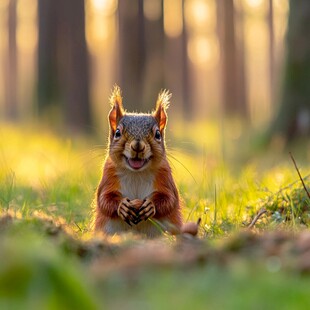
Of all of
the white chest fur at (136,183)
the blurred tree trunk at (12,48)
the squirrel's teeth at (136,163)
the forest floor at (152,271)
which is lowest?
the blurred tree trunk at (12,48)

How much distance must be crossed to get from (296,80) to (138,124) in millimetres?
7499

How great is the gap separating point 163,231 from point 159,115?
2.98 ft

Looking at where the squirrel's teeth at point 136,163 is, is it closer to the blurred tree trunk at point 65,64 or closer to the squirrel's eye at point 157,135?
the squirrel's eye at point 157,135

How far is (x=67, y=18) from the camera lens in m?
17.4

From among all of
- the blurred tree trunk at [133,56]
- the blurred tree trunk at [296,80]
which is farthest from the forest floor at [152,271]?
the blurred tree trunk at [133,56]

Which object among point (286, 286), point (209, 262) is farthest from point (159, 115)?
point (286, 286)

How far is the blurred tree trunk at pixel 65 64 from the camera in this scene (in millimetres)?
17406

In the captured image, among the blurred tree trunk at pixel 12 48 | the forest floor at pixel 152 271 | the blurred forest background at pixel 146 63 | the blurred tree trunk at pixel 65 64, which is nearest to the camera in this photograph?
the forest floor at pixel 152 271

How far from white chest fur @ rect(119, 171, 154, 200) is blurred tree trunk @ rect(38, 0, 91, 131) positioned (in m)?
12.6

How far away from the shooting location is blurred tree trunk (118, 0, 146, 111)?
17.4 metres

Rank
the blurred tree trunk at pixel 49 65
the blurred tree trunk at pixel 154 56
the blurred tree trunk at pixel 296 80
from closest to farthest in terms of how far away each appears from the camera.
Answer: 1. the blurred tree trunk at pixel 296 80
2. the blurred tree trunk at pixel 154 56
3. the blurred tree trunk at pixel 49 65

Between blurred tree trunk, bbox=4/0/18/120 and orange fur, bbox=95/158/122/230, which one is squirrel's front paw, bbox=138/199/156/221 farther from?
blurred tree trunk, bbox=4/0/18/120

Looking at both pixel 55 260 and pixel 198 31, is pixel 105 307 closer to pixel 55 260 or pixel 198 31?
pixel 55 260

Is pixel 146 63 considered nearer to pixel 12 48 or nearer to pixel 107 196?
pixel 107 196
